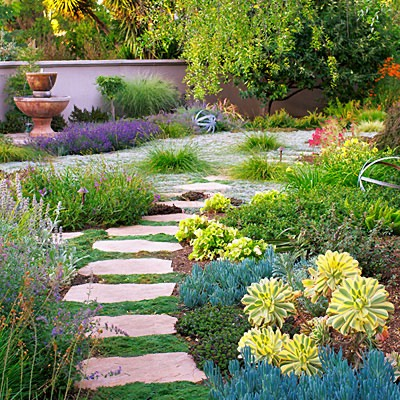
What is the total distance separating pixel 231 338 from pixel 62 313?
0.84 meters

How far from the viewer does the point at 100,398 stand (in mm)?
2826

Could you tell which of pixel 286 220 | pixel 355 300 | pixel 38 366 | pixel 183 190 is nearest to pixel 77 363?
pixel 38 366

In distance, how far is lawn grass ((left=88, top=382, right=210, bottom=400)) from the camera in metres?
2.83

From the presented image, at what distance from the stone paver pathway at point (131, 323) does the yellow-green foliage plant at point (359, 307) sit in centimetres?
70

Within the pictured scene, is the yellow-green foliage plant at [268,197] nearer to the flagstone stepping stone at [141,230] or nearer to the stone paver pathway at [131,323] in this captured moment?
the flagstone stepping stone at [141,230]

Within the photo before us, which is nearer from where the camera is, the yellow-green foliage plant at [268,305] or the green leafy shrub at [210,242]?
the yellow-green foliage plant at [268,305]

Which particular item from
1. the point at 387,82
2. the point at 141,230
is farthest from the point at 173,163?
the point at 387,82

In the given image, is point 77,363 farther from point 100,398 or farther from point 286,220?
point 286,220

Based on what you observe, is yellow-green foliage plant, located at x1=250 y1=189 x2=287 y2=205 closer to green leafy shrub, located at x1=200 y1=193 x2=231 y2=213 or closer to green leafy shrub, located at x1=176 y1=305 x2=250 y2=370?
green leafy shrub, located at x1=200 y1=193 x2=231 y2=213

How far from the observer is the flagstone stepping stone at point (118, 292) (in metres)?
4.00

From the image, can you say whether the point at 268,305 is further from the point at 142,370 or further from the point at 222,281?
the point at 222,281

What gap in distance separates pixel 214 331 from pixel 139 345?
0.37 metres

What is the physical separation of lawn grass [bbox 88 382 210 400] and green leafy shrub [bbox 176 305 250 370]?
0.72 feet

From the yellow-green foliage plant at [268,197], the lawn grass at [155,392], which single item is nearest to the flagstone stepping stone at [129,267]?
the yellow-green foliage plant at [268,197]
